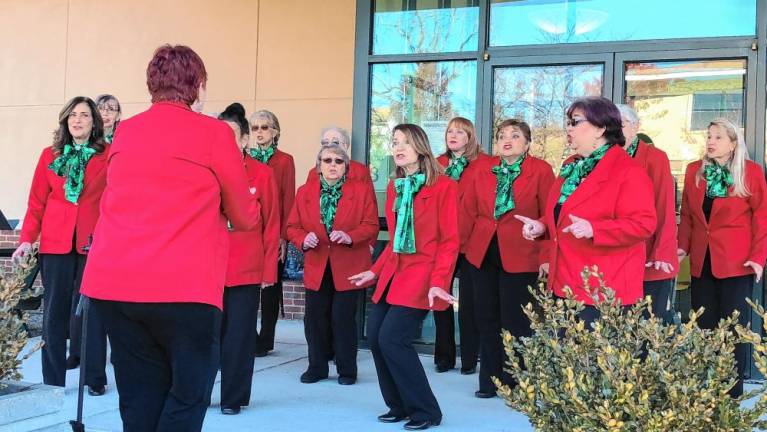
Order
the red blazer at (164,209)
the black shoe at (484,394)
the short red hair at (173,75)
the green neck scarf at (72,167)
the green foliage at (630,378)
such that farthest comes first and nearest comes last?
the black shoe at (484,394) → the green neck scarf at (72,167) → the short red hair at (173,75) → the red blazer at (164,209) → the green foliage at (630,378)

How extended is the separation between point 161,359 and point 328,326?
3.27m

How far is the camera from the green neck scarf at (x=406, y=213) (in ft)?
16.6

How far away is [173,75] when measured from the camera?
10.3ft

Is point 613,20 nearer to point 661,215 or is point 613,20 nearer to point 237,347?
point 661,215

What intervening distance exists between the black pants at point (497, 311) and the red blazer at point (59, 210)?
2.63 metres

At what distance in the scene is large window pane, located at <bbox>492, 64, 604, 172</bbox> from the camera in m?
7.16

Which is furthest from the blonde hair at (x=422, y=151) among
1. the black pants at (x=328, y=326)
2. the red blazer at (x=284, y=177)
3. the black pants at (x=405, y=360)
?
the red blazer at (x=284, y=177)

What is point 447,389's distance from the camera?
6.05 metres

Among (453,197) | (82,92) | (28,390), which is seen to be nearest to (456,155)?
(453,197)

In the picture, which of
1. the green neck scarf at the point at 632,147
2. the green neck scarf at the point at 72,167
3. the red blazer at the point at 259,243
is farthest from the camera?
the green neck scarf at the point at 72,167

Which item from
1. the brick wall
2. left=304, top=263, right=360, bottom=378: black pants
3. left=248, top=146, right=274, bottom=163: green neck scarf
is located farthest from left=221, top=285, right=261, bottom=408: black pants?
the brick wall

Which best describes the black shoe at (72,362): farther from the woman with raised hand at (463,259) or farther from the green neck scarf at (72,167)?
the woman with raised hand at (463,259)

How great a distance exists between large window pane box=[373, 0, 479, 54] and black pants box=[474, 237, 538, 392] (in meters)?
2.27

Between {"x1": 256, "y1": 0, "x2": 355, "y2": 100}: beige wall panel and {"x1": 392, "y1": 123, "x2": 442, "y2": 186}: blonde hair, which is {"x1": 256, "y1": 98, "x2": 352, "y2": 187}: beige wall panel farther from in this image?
{"x1": 392, "y1": 123, "x2": 442, "y2": 186}: blonde hair
